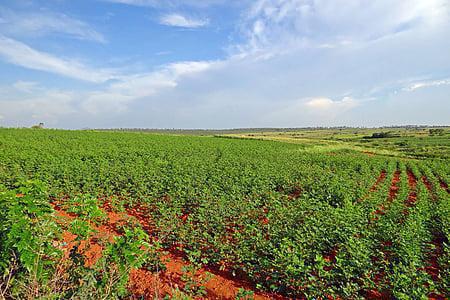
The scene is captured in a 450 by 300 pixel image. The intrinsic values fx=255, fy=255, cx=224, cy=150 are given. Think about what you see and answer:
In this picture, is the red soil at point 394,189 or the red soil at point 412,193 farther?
the red soil at point 394,189

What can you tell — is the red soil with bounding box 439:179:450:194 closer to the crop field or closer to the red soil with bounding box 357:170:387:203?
the red soil with bounding box 357:170:387:203

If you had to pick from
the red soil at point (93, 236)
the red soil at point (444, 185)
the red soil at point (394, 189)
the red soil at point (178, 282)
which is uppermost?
the red soil at point (93, 236)

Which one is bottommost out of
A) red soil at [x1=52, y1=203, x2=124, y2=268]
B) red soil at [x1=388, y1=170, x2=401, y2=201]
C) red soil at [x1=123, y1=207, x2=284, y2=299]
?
red soil at [x1=388, y1=170, x2=401, y2=201]

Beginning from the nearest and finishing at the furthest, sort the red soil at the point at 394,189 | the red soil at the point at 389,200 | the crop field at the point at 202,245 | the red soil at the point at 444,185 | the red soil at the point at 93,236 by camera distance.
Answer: the crop field at the point at 202,245 < the red soil at the point at 93,236 < the red soil at the point at 389,200 < the red soil at the point at 394,189 < the red soil at the point at 444,185

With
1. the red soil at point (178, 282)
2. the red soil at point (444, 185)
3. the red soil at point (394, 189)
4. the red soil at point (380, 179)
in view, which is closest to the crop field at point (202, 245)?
the red soil at point (178, 282)

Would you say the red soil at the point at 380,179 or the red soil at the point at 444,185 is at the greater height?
the red soil at the point at 380,179

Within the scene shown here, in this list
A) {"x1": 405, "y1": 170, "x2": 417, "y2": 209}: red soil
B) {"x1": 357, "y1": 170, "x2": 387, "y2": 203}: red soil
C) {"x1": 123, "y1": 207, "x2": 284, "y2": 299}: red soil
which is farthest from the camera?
{"x1": 357, "y1": 170, "x2": 387, "y2": 203}: red soil

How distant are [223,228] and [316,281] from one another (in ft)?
10.4

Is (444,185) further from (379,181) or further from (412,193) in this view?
(412,193)

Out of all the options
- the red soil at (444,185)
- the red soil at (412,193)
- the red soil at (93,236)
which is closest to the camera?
the red soil at (93,236)

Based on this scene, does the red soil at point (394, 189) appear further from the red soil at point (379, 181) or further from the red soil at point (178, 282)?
the red soil at point (178, 282)

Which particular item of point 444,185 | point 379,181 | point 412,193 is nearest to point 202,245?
point 412,193

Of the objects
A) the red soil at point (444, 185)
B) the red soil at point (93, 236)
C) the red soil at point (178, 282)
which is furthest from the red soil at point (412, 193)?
the red soil at point (93, 236)

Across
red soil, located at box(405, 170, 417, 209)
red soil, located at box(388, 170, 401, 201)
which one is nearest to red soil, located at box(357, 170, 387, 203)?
red soil, located at box(388, 170, 401, 201)
